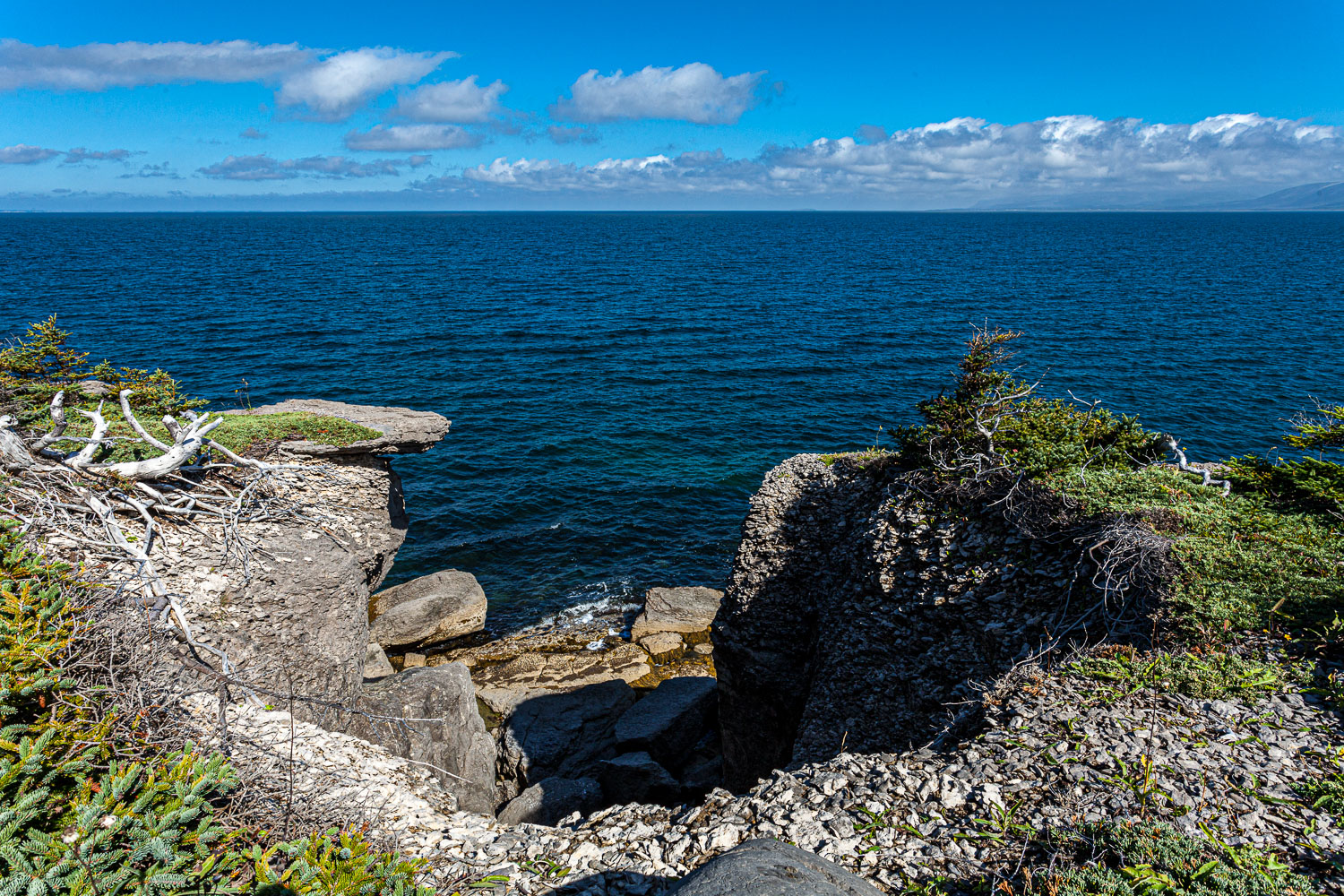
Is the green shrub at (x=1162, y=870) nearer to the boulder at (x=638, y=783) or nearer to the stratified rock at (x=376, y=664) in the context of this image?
the boulder at (x=638, y=783)

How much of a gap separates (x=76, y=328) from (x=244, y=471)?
53.7 m

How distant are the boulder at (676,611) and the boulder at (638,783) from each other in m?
7.25

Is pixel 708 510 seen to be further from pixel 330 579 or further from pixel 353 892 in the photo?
pixel 353 892

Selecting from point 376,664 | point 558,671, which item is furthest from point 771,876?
point 376,664

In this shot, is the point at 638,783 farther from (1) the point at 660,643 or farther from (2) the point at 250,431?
(2) the point at 250,431

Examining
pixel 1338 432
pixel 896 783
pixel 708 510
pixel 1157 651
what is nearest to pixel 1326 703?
pixel 1157 651

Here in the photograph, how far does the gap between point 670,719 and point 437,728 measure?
7.11m

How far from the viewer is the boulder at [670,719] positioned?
1962 centimetres

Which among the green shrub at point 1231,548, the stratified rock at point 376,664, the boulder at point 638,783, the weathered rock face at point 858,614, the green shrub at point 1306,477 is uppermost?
the green shrub at point 1306,477

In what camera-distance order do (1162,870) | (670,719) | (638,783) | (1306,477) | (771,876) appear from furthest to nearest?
(670,719)
(638,783)
(1306,477)
(1162,870)
(771,876)

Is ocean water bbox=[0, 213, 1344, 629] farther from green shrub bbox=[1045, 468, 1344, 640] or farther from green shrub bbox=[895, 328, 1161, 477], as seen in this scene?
green shrub bbox=[1045, 468, 1344, 640]

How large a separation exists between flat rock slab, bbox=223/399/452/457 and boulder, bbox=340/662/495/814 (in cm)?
704

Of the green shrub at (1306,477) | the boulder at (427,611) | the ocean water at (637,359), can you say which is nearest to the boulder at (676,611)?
the ocean water at (637,359)

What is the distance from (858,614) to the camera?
1450 centimetres
